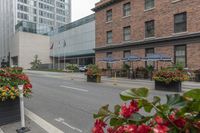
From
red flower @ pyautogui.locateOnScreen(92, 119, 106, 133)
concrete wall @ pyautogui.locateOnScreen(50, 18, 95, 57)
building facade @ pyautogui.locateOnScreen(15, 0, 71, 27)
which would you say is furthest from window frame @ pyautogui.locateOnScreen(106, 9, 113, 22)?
building facade @ pyautogui.locateOnScreen(15, 0, 71, 27)

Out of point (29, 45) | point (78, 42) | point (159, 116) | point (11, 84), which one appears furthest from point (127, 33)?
point (29, 45)

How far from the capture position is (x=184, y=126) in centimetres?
121

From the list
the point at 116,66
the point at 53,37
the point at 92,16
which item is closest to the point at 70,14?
the point at 53,37

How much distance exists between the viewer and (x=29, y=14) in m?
87.2

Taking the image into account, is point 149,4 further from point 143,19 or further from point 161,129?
point 161,129

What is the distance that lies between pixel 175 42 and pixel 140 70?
5106mm

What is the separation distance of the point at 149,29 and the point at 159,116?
82.2 feet

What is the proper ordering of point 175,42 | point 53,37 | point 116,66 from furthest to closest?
point 53,37, point 116,66, point 175,42

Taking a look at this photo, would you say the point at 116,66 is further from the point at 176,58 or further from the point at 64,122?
the point at 64,122

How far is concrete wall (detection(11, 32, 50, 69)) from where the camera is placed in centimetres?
7100

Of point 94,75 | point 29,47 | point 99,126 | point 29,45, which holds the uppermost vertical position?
point 29,45

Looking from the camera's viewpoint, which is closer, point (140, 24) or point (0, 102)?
point (0, 102)

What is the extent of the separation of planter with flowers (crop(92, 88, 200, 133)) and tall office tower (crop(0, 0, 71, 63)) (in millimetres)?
80424

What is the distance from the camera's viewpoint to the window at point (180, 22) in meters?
21.4
